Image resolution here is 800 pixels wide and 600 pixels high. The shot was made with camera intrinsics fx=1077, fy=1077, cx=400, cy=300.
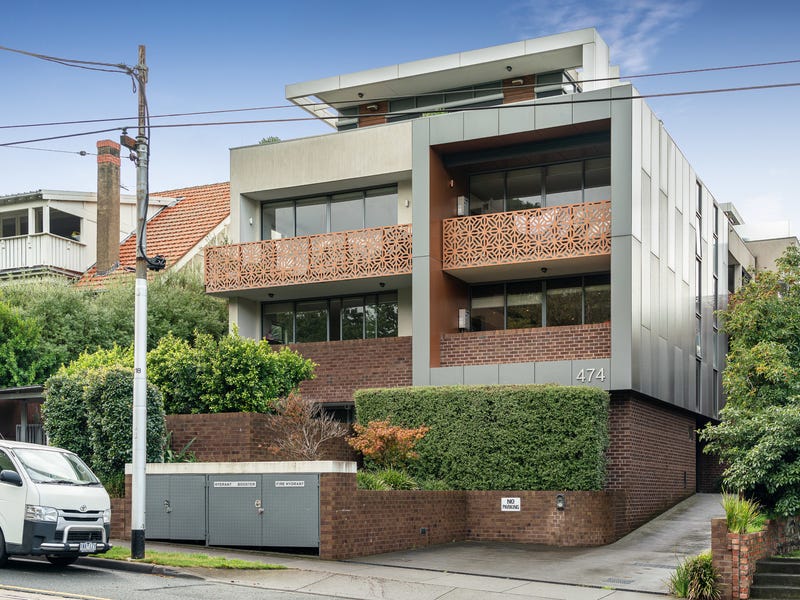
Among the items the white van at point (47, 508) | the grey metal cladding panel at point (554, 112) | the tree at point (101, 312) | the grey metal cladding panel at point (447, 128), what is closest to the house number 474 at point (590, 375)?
the grey metal cladding panel at point (554, 112)

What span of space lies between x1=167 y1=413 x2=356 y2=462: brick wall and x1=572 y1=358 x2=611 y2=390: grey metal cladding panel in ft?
21.1

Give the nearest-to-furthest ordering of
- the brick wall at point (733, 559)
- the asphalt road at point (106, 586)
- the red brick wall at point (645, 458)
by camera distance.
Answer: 1. the asphalt road at point (106, 586)
2. the brick wall at point (733, 559)
3. the red brick wall at point (645, 458)

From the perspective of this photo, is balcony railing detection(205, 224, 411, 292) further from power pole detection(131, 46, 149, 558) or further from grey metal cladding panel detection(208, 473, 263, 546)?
power pole detection(131, 46, 149, 558)

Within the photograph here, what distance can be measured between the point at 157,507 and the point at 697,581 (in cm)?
1056

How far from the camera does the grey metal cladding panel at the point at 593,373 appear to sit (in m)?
25.4

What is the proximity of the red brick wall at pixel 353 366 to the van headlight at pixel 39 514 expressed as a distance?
13.4 m

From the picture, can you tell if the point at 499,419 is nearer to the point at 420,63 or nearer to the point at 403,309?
the point at 403,309

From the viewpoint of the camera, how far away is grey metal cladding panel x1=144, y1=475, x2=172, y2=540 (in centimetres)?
2139

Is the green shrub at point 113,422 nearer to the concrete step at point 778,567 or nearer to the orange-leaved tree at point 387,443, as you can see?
the orange-leaved tree at point 387,443

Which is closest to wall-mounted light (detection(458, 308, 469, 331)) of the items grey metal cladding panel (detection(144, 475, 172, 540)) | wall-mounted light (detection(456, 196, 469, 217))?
wall-mounted light (detection(456, 196, 469, 217))

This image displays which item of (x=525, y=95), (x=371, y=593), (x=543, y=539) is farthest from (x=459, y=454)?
(x=525, y=95)

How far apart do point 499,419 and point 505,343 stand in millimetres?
3176

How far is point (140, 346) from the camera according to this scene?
19.1m

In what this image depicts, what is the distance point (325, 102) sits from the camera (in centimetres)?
3325
